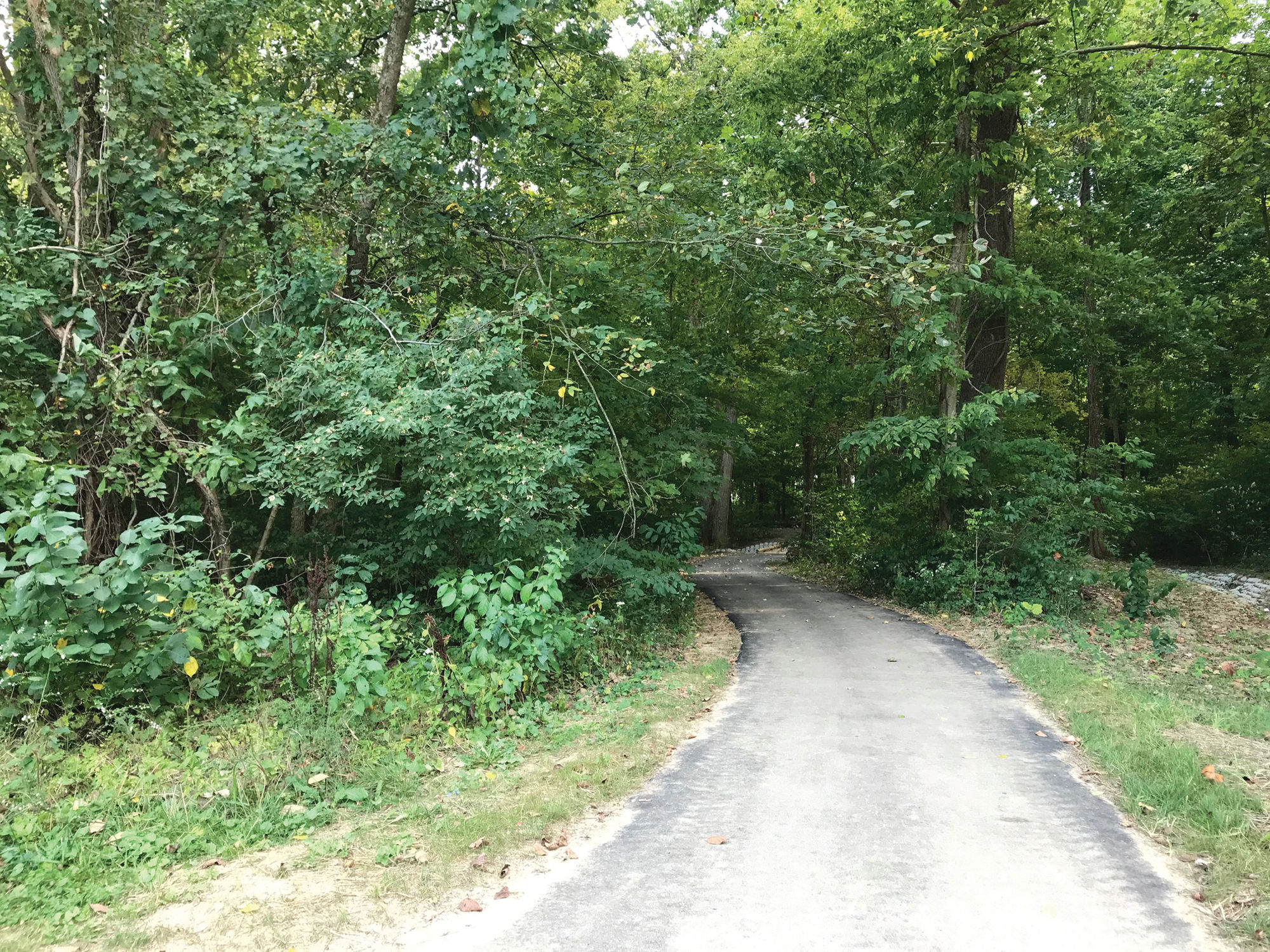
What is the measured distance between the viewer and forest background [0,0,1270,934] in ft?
20.3

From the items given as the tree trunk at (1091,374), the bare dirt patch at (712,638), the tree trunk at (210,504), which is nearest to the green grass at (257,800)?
the tree trunk at (210,504)

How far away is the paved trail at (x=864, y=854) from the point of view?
11.1ft

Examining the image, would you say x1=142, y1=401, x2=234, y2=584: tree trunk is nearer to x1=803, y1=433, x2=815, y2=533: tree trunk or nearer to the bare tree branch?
the bare tree branch

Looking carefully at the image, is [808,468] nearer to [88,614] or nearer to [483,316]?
[483,316]

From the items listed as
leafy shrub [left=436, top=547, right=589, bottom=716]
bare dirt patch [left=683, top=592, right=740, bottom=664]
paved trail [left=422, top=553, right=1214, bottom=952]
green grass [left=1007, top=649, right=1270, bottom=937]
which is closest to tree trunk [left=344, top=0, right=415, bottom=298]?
leafy shrub [left=436, top=547, right=589, bottom=716]

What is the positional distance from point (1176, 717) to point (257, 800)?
7002 mm

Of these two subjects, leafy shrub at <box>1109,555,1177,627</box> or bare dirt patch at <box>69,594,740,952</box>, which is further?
leafy shrub at <box>1109,555,1177,627</box>

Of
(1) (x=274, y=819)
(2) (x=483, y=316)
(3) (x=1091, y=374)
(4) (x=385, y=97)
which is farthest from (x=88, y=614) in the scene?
(3) (x=1091, y=374)

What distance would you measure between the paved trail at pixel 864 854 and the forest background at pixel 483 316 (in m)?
1.93

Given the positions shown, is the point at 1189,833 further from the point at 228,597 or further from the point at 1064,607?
the point at 1064,607

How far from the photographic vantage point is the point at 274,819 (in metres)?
4.43

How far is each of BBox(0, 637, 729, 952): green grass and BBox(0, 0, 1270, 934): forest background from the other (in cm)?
11

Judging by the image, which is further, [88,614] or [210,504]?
[210,504]

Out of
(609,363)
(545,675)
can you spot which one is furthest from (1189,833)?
(609,363)
